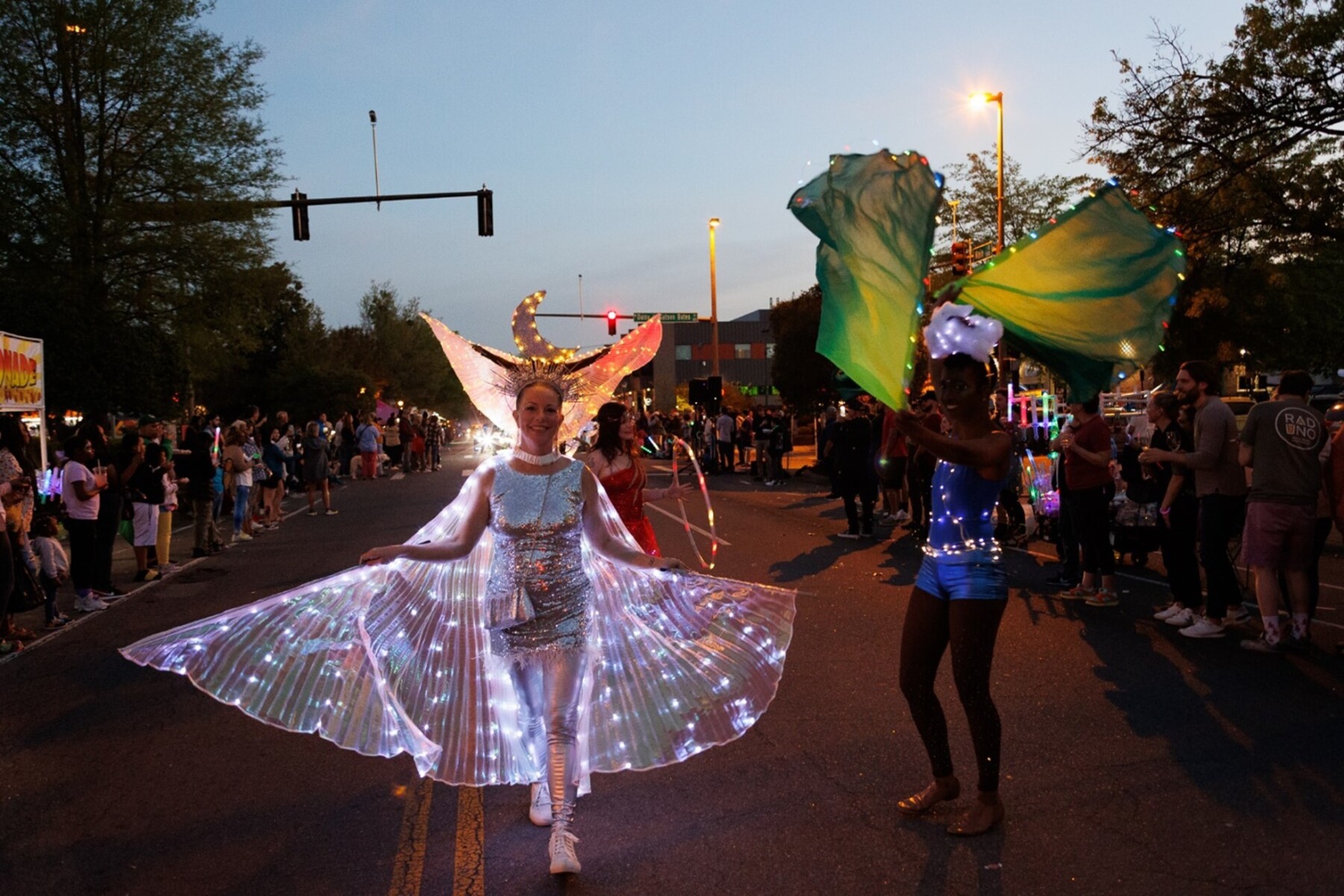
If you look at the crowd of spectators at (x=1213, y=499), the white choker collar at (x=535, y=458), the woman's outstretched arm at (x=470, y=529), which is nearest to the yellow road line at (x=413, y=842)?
the woman's outstretched arm at (x=470, y=529)

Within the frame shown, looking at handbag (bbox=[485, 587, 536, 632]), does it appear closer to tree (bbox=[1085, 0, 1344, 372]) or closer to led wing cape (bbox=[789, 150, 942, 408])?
led wing cape (bbox=[789, 150, 942, 408])

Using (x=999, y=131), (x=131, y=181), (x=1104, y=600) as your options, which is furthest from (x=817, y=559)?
(x=131, y=181)

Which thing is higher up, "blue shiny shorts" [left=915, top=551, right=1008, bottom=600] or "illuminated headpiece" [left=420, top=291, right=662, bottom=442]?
"illuminated headpiece" [left=420, top=291, right=662, bottom=442]

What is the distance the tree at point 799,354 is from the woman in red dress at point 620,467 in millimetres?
37463

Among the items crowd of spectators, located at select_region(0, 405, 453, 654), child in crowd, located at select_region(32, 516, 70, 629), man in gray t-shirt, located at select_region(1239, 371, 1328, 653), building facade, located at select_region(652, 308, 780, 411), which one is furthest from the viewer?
building facade, located at select_region(652, 308, 780, 411)

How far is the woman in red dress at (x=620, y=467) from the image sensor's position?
280 inches

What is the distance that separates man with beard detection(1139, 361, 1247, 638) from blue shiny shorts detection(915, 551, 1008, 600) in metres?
4.16

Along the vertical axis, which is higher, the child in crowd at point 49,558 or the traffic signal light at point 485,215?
the traffic signal light at point 485,215

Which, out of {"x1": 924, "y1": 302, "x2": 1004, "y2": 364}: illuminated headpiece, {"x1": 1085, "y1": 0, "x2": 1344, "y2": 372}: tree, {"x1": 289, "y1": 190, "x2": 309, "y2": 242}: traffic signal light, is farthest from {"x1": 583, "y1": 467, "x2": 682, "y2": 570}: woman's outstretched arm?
{"x1": 289, "y1": 190, "x2": 309, "y2": 242}: traffic signal light

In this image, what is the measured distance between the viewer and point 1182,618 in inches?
337

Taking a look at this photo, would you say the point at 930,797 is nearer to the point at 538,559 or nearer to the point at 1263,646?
the point at 538,559

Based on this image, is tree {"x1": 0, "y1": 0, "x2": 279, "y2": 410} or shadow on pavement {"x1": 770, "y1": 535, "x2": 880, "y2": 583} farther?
tree {"x1": 0, "y1": 0, "x2": 279, "y2": 410}

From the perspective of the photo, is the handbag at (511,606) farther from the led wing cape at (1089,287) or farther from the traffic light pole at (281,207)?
the traffic light pole at (281,207)

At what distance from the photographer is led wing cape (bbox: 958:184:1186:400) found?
452 centimetres
